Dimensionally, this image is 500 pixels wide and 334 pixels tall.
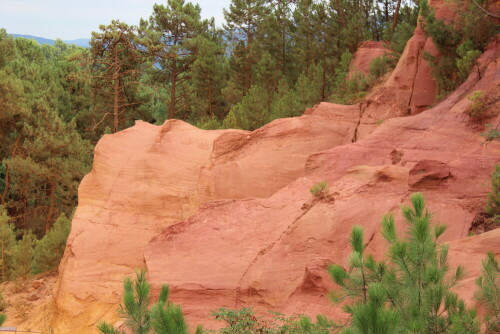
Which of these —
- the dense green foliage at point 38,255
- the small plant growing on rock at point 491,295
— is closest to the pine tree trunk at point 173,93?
the dense green foliage at point 38,255

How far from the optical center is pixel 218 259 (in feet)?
31.5

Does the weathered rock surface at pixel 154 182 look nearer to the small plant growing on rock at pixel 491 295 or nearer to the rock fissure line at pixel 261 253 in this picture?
the rock fissure line at pixel 261 253

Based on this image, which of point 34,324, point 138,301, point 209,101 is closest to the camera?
point 138,301

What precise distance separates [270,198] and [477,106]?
4.51 meters

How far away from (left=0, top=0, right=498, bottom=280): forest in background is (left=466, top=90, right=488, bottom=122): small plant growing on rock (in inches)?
240

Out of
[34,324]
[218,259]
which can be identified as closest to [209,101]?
[34,324]

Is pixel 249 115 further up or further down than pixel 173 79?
further down

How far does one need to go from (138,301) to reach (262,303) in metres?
4.67

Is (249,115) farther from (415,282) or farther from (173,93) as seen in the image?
(415,282)

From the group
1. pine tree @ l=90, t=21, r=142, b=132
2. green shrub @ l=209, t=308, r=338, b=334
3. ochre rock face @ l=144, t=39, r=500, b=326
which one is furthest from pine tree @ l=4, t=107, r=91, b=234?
green shrub @ l=209, t=308, r=338, b=334

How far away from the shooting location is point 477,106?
35.1ft

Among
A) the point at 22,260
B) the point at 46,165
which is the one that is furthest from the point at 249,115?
the point at 22,260

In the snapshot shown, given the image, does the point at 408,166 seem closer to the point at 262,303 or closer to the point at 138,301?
the point at 262,303

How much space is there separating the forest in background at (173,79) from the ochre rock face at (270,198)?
4.83m
